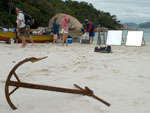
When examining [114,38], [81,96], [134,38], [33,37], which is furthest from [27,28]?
[81,96]

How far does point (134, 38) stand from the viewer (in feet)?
33.1

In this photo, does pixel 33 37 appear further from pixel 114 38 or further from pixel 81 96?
pixel 81 96

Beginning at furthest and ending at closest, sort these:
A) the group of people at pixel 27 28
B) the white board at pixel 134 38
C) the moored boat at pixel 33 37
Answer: the white board at pixel 134 38 → the moored boat at pixel 33 37 → the group of people at pixel 27 28

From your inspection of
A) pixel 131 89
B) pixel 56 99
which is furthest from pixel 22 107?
pixel 131 89

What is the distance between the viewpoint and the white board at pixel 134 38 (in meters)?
9.91

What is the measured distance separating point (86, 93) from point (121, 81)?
35.7 inches

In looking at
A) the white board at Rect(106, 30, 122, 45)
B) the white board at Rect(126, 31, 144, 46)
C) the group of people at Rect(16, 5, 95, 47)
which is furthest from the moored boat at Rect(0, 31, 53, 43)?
the white board at Rect(126, 31, 144, 46)

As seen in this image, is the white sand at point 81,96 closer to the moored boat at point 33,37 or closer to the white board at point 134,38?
the moored boat at point 33,37

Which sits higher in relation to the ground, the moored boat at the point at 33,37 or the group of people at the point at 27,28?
the group of people at the point at 27,28

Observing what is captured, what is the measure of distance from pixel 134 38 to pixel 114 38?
3.36ft

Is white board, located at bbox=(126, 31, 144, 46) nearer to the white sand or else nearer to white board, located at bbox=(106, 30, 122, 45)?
white board, located at bbox=(106, 30, 122, 45)

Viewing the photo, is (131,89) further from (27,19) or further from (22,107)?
(27,19)

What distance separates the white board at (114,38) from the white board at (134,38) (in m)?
0.48

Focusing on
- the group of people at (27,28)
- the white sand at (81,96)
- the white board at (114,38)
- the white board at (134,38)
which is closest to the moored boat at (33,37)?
the group of people at (27,28)
